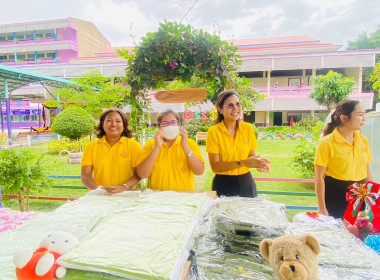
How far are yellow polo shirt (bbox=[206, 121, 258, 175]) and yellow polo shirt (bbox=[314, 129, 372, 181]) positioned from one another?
0.59 metres

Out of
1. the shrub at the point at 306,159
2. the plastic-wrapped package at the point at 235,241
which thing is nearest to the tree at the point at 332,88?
the shrub at the point at 306,159

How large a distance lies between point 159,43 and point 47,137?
15.9 meters

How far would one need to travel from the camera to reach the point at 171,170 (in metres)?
1.89

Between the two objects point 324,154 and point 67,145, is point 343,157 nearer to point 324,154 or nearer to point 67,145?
point 324,154

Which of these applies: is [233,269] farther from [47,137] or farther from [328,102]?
[47,137]

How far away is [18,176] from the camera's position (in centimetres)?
369

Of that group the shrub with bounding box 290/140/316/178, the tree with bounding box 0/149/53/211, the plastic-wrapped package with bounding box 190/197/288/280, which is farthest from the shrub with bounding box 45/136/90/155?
the plastic-wrapped package with bounding box 190/197/288/280

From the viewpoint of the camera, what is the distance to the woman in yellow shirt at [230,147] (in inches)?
78.1

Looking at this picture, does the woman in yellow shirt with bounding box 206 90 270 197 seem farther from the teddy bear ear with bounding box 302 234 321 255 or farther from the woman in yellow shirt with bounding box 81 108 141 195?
the teddy bear ear with bounding box 302 234 321 255

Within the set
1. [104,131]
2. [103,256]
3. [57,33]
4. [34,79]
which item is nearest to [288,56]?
→ [34,79]

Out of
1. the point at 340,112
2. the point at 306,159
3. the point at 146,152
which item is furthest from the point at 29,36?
the point at 340,112

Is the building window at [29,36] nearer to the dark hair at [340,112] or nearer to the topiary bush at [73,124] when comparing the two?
the topiary bush at [73,124]

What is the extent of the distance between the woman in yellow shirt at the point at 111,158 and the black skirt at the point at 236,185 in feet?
2.43

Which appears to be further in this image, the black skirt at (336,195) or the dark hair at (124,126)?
the dark hair at (124,126)
